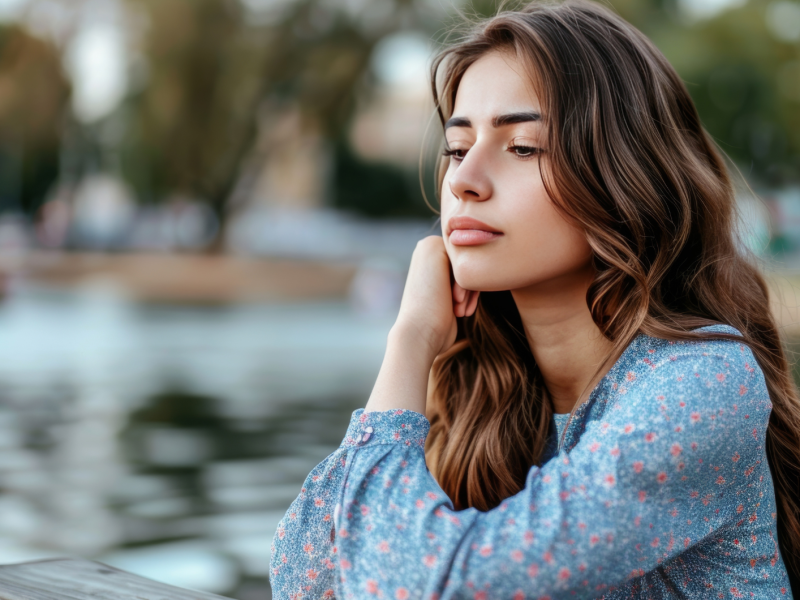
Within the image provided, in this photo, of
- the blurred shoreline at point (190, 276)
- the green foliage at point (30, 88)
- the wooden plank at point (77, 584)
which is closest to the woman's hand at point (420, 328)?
the wooden plank at point (77, 584)

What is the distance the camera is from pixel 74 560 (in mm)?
1813

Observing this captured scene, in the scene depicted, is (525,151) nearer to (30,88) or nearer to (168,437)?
(168,437)

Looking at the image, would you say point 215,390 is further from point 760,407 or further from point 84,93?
point 84,93

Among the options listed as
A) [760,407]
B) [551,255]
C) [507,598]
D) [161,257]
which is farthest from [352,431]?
[161,257]

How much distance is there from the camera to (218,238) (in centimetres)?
2942

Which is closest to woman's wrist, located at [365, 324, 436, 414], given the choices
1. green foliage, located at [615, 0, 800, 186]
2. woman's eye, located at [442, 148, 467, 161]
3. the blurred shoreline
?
woman's eye, located at [442, 148, 467, 161]

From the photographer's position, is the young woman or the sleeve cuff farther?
the sleeve cuff

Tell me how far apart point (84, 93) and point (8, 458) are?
26.2m

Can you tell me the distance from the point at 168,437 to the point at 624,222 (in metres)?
5.92

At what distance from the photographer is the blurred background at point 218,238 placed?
16.6 feet

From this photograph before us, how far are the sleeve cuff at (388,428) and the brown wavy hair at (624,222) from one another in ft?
1.16

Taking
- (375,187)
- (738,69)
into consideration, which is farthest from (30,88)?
(738,69)

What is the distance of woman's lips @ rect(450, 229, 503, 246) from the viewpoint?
1564 mm

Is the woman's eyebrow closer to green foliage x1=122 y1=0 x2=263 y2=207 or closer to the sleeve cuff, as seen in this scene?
the sleeve cuff
